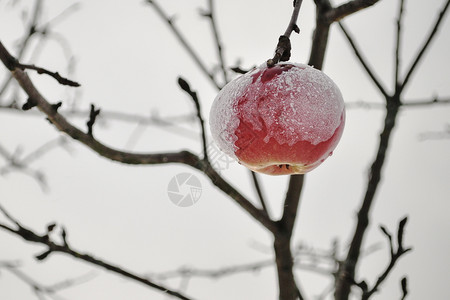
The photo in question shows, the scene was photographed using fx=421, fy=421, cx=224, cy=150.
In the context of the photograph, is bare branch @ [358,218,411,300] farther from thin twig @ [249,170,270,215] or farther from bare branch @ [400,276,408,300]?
thin twig @ [249,170,270,215]

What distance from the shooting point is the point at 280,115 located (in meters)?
1.05

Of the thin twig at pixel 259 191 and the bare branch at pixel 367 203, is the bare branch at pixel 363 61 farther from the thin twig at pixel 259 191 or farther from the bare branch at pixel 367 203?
the thin twig at pixel 259 191

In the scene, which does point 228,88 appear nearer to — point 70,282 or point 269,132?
point 269,132

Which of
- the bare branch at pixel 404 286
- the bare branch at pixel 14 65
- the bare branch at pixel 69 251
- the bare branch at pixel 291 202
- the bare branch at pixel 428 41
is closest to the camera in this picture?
the bare branch at pixel 14 65

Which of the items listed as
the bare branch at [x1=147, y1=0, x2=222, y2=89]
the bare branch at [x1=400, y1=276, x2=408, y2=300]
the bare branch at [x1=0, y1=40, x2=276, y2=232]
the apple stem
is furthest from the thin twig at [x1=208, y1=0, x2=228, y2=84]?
the bare branch at [x1=400, y1=276, x2=408, y2=300]

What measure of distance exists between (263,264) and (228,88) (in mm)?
2294

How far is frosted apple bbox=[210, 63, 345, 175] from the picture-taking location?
105 cm

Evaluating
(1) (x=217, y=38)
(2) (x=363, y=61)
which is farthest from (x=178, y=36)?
(2) (x=363, y=61)

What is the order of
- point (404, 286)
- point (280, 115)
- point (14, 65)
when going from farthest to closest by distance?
1. point (404, 286)
2. point (14, 65)
3. point (280, 115)

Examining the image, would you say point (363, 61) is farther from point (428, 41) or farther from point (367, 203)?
point (367, 203)

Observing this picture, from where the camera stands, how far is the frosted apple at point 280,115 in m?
1.05

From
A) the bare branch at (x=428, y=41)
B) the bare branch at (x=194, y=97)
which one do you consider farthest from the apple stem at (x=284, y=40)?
the bare branch at (x=428, y=41)

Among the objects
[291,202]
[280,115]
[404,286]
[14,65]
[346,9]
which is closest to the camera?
[280,115]

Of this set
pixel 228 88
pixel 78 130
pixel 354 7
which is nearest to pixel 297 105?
pixel 228 88
